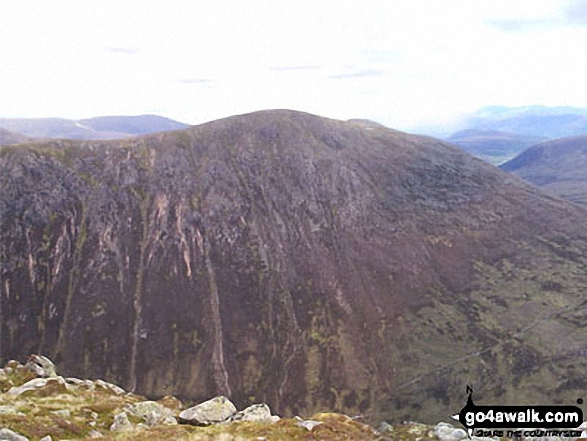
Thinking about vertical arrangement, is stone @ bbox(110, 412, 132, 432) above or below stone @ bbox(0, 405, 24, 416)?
below

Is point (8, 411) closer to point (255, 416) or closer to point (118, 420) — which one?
point (118, 420)

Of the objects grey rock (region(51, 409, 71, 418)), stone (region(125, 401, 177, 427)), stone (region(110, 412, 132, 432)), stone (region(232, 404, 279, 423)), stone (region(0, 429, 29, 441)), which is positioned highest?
stone (region(0, 429, 29, 441))

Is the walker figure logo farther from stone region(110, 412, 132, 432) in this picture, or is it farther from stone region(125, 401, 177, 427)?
stone region(110, 412, 132, 432)

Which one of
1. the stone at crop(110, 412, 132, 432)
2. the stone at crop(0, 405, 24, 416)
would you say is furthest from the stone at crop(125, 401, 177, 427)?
the stone at crop(0, 405, 24, 416)

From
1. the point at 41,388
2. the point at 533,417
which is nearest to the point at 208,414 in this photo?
the point at 41,388

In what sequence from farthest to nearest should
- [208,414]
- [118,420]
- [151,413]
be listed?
[208,414], [151,413], [118,420]

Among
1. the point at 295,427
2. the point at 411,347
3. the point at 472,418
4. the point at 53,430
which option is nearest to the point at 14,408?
the point at 53,430

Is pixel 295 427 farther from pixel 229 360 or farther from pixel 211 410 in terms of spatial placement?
pixel 229 360

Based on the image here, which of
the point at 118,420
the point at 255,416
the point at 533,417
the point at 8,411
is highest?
the point at 8,411
